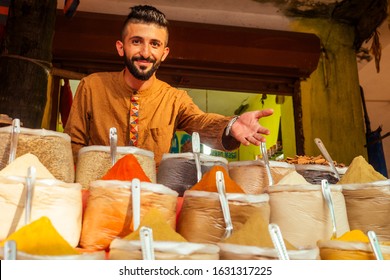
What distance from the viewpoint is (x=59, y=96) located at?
3.25 meters

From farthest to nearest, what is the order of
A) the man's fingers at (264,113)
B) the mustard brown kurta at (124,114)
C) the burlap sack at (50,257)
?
the mustard brown kurta at (124,114) < the man's fingers at (264,113) < the burlap sack at (50,257)

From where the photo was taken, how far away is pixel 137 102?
1.99m

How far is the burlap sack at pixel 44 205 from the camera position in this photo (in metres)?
0.79

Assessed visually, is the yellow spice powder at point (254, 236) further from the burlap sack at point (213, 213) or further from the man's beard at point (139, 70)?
the man's beard at point (139, 70)

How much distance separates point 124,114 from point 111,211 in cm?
116

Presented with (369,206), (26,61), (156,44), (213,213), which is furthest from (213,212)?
(26,61)

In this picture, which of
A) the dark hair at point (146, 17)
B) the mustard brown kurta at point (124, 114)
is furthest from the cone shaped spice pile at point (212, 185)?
the dark hair at point (146, 17)

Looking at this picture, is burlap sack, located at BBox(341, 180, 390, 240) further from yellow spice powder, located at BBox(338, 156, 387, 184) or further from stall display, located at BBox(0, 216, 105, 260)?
stall display, located at BBox(0, 216, 105, 260)

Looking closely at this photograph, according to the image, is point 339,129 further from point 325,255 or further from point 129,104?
point 325,255

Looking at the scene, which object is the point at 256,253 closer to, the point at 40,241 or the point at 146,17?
the point at 40,241

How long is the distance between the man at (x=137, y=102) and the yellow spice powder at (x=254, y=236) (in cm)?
94
